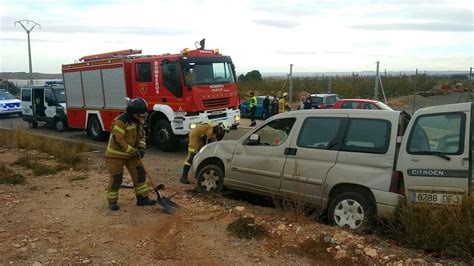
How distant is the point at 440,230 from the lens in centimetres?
446

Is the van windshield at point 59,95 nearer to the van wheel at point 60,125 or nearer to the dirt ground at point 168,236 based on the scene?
the van wheel at point 60,125

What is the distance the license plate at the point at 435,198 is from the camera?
4.71 m

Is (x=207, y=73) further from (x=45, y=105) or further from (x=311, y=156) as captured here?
(x=45, y=105)

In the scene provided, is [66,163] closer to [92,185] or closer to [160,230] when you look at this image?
[92,185]

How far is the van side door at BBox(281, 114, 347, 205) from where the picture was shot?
5.68 m

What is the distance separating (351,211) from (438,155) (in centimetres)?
116

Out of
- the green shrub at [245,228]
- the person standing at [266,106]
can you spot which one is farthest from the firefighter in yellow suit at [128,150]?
the person standing at [266,106]

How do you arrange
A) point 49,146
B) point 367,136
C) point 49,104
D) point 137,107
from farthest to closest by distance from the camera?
point 49,104 → point 49,146 → point 137,107 → point 367,136

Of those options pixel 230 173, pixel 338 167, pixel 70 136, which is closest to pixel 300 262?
pixel 338 167

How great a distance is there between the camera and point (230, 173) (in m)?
6.89

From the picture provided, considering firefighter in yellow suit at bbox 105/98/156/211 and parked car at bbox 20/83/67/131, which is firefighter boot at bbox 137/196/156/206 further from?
parked car at bbox 20/83/67/131

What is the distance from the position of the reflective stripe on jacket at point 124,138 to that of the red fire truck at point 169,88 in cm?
584

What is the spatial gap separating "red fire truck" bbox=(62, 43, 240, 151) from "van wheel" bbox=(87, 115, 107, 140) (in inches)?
8.3

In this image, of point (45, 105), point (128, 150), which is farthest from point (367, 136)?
point (45, 105)
